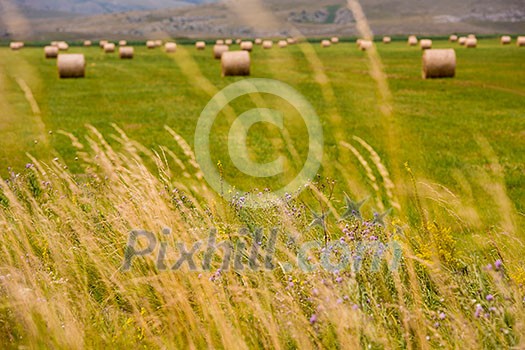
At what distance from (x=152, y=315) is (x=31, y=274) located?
118 centimetres

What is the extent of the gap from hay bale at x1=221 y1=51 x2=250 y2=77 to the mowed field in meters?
1.05

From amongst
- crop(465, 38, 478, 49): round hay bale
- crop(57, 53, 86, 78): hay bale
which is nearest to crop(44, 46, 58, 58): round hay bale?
crop(57, 53, 86, 78): hay bale

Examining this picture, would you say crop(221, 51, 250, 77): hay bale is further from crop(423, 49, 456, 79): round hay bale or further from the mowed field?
crop(423, 49, 456, 79): round hay bale

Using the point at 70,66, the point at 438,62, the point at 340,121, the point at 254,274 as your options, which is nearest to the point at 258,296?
the point at 254,274

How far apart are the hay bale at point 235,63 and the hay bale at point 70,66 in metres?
7.96

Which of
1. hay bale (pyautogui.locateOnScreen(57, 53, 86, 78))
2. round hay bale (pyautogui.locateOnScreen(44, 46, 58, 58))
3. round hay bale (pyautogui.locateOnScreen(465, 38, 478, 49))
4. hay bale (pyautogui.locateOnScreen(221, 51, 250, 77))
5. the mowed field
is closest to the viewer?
the mowed field

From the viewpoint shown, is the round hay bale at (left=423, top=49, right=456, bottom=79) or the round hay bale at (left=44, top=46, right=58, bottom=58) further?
the round hay bale at (left=44, top=46, right=58, bottom=58)

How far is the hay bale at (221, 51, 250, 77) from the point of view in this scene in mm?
33219

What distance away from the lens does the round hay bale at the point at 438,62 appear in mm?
31453

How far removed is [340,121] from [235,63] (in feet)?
95.3

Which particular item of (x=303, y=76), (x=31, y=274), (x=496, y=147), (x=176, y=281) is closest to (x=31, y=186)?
(x=31, y=274)

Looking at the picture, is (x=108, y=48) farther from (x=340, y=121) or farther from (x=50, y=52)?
(x=340, y=121)

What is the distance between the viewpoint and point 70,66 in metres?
34.7

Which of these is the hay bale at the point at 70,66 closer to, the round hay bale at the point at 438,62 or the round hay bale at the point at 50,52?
the round hay bale at the point at 438,62
